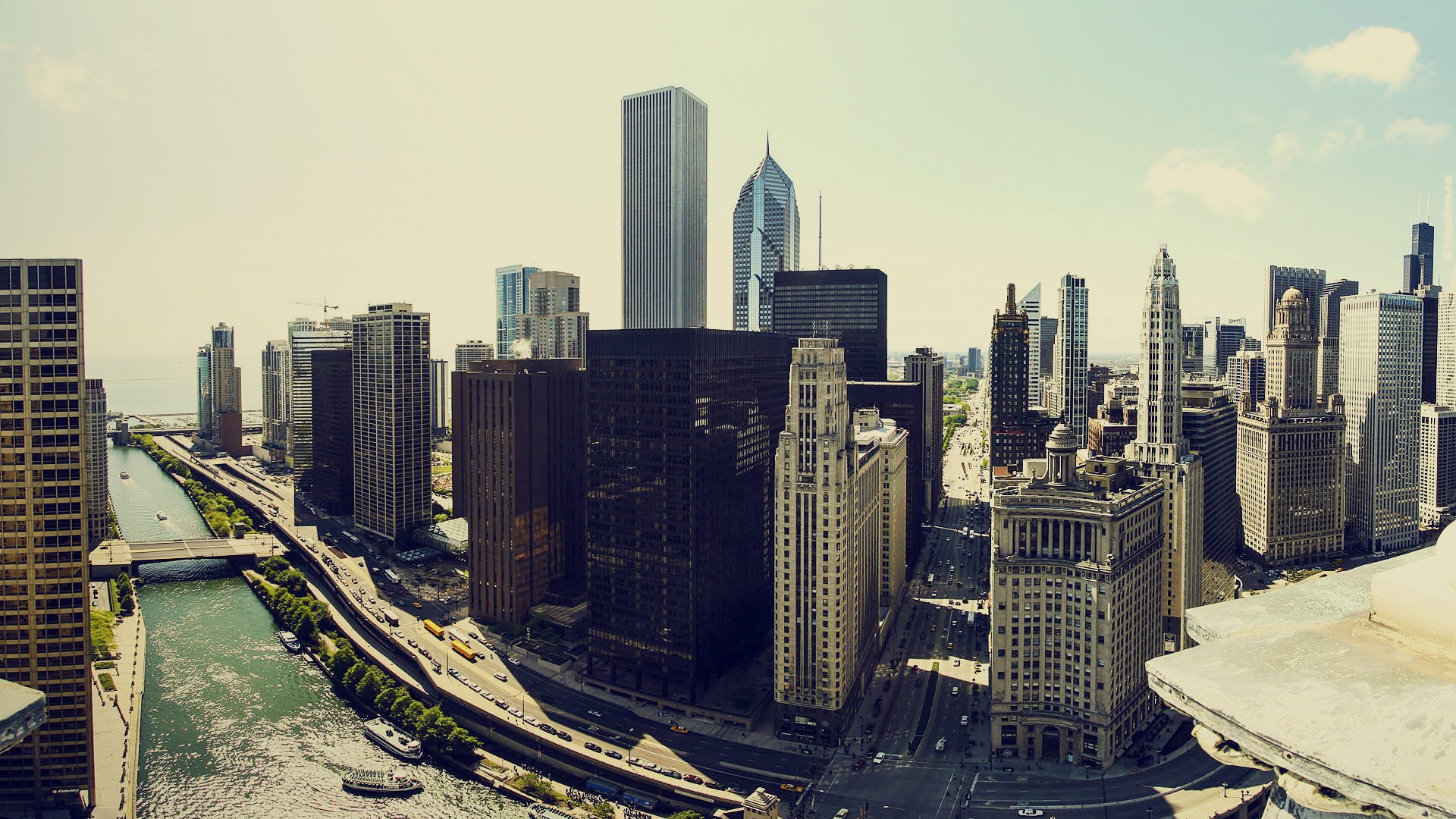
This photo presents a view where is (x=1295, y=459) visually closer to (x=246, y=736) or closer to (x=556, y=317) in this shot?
(x=556, y=317)

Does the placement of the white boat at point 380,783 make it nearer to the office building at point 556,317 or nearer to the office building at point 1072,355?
the office building at point 556,317

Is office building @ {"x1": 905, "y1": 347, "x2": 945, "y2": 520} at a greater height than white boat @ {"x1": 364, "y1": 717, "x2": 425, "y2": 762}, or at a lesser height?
greater

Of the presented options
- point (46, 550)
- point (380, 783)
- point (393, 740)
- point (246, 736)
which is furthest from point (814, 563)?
point (46, 550)

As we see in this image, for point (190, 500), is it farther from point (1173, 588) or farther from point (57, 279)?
point (1173, 588)

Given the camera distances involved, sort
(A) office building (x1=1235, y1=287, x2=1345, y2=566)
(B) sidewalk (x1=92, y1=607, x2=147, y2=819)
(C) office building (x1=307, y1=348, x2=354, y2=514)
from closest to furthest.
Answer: (B) sidewalk (x1=92, y1=607, x2=147, y2=819)
(A) office building (x1=1235, y1=287, x2=1345, y2=566)
(C) office building (x1=307, y1=348, x2=354, y2=514)

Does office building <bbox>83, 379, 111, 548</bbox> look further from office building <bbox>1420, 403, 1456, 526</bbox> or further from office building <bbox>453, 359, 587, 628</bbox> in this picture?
office building <bbox>1420, 403, 1456, 526</bbox>

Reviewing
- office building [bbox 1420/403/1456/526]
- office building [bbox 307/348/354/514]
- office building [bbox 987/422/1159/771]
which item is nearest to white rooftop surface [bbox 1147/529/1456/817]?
office building [bbox 987/422/1159/771]
